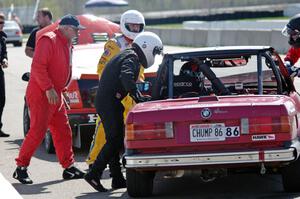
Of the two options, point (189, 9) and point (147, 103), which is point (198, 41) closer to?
point (189, 9)

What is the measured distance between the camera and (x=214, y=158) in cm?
714

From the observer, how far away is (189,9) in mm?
59156

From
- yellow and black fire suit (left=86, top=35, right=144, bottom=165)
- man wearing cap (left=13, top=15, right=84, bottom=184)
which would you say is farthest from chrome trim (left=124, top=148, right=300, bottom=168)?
yellow and black fire suit (left=86, top=35, right=144, bottom=165)

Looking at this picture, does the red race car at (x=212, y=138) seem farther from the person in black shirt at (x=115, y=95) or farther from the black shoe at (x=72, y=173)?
the black shoe at (x=72, y=173)

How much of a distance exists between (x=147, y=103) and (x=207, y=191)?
99cm

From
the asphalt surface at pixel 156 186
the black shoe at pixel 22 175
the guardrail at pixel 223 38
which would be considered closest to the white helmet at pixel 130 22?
the asphalt surface at pixel 156 186

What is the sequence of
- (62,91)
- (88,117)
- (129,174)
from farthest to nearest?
1. (88,117)
2. (62,91)
3. (129,174)

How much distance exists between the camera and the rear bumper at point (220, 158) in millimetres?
7105

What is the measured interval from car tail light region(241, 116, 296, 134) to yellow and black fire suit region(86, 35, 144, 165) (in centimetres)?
217

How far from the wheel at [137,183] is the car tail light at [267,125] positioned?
3.35ft

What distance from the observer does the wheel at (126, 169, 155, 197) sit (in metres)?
7.70

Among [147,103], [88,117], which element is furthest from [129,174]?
[88,117]

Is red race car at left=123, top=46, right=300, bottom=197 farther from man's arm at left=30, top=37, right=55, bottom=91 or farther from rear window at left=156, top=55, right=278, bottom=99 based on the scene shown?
man's arm at left=30, top=37, right=55, bottom=91

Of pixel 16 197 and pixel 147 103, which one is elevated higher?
pixel 147 103
